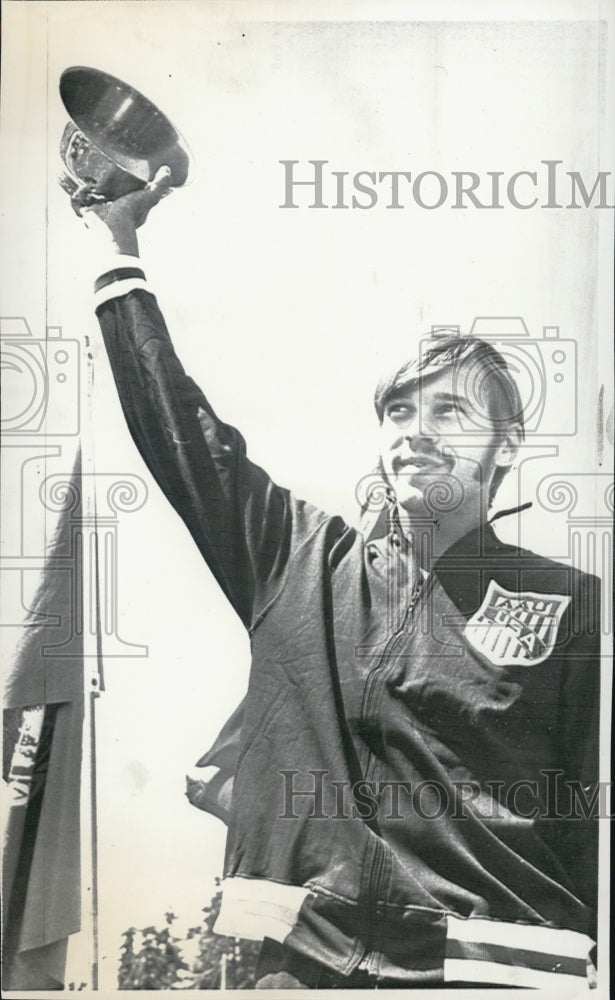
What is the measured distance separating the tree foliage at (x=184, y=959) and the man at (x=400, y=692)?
0.03 m

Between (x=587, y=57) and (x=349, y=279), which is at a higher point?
(x=587, y=57)

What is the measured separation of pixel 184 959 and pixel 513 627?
86 cm

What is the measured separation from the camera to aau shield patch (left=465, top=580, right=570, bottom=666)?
177 centimetres

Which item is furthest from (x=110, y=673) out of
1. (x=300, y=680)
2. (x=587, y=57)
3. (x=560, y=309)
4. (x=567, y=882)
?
(x=587, y=57)

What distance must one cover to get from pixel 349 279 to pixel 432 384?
244 mm

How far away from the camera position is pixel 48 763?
5.86 feet

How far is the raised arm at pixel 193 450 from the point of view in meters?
1.78

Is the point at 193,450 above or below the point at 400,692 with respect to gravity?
above

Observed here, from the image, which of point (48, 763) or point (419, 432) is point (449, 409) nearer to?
point (419, 432)

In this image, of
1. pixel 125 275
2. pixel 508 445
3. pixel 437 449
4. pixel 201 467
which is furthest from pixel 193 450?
pixel 508 445

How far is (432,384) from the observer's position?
69.9 inches

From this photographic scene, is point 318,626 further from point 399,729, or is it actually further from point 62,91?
Answer: point 62,91

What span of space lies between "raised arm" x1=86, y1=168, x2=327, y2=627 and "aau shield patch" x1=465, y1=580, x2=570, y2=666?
345 millimetres

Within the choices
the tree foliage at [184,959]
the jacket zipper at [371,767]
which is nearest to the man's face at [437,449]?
the jacket zipper at [371,767]
